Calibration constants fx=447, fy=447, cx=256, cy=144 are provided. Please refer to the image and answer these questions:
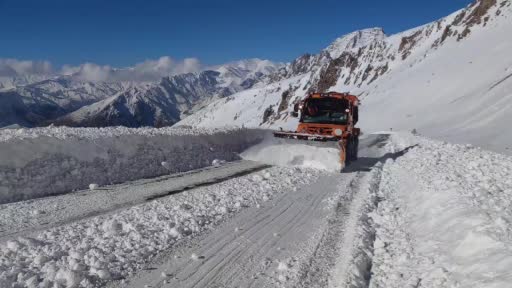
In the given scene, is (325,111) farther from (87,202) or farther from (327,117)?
(87,202)

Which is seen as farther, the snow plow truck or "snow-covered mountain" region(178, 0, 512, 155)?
"snow-covered mountain" region(178, 0, 512, 155)

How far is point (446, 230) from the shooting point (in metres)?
6.88

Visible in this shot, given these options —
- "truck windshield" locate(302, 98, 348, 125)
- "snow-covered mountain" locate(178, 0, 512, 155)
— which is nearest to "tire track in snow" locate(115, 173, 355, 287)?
"truck windshield" locate(302, 98, 348, 125)

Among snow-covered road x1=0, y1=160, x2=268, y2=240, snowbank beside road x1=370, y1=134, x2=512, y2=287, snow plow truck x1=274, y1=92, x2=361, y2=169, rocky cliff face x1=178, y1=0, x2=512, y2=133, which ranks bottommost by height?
snow-covered road x1=0, y1=160, x2=268, y2=240

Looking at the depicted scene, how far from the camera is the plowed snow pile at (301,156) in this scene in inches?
579

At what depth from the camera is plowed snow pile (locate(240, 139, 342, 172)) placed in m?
14.7

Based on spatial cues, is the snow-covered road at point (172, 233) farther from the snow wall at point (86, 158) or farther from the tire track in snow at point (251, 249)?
the snow wall at point (86, 158)

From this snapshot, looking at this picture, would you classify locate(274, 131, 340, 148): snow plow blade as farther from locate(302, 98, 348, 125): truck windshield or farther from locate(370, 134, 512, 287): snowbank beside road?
locate(370, 134, 512, 287): snowbank beside road

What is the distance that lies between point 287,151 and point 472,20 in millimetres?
72383

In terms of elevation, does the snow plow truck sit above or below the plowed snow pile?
above

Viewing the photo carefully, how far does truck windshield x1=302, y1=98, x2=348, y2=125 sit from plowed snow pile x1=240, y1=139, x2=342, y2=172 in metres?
2.00

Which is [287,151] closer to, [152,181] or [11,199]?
[152,181]

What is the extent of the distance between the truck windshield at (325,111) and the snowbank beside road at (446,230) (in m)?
5.92

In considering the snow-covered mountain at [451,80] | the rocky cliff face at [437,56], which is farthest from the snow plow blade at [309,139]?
the rocky cliff face at [437,56]
